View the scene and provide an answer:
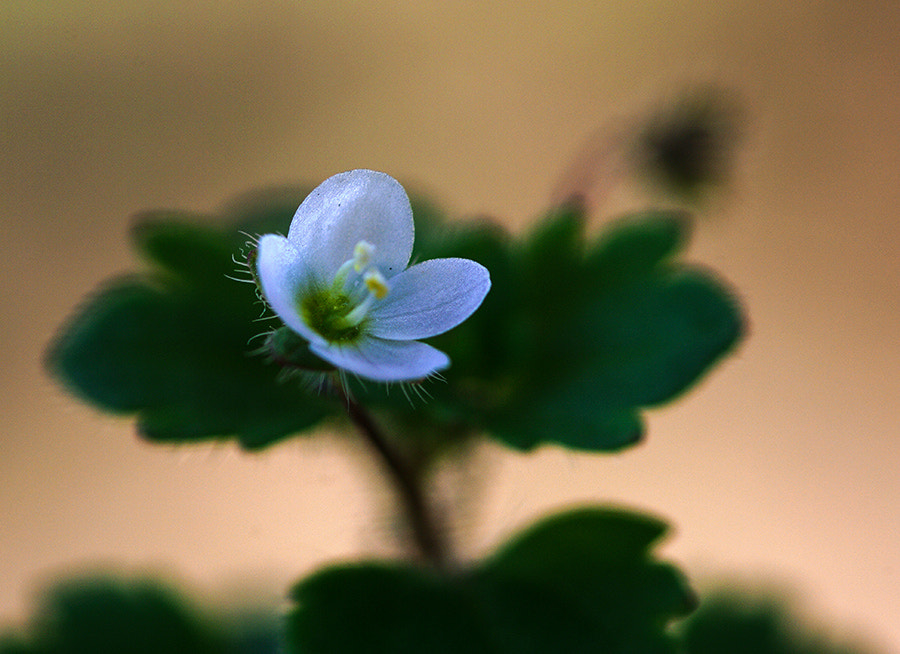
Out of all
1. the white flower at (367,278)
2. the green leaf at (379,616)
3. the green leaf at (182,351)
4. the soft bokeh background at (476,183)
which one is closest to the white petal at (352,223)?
the white flower at (367,278)

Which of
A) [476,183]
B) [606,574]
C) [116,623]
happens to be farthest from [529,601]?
[476,183]

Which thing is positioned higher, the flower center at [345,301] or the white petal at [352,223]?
the white petal at [352,223]

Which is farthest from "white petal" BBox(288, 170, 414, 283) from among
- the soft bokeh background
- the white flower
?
the soft bokeh background

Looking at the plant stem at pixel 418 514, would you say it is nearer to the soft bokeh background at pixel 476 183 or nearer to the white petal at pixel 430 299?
the white petal at pixel 430 299

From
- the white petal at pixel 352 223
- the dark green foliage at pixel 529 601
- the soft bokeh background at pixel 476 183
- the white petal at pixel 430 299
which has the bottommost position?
the dark green foliage at pixel 529 601

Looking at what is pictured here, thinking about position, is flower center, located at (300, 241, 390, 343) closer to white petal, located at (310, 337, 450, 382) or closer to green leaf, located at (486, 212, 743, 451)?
white petal, located at (310, 337, 450, 382)

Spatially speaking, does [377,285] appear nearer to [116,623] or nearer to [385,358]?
[385,358]

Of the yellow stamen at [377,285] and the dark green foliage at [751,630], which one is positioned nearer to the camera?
the yellow stamen at [377,285]

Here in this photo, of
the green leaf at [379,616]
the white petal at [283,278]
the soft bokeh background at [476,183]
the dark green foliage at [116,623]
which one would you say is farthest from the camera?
the soft bokeh background at [476,183]

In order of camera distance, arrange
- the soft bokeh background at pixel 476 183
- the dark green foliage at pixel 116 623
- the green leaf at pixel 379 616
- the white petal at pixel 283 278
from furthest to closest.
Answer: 1. the soft bokeh background at pixel 476 183
2. the dark green foliage at pixel 116 623
3. the green leaf at pixel 379 616
4. the white petal at pixel 283 278
